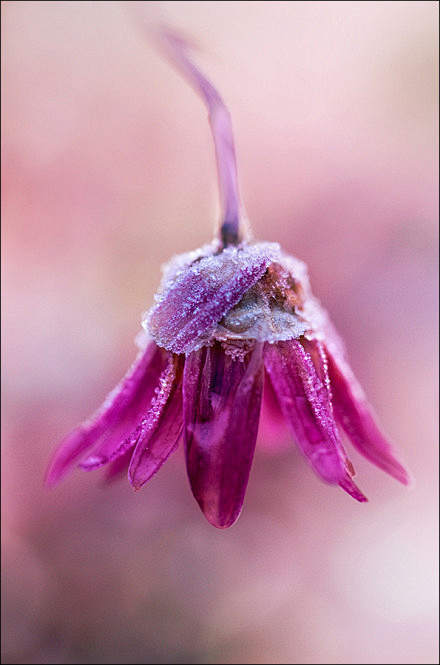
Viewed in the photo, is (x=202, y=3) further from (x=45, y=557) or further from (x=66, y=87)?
(x=45, y=557)

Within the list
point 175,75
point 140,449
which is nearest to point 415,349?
point 175,75

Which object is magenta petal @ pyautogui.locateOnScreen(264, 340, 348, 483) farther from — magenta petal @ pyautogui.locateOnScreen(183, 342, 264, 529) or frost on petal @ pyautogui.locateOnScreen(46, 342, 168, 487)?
frost on petal @ pyautogui.locateOnScreen(46, 342, 168, 487)

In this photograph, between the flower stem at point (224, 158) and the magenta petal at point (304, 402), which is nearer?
the magenta petal at point (304, 402)

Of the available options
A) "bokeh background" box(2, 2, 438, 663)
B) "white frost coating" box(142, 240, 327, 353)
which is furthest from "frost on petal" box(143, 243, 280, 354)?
"bokeh background" box(2, 2, 438, 663)

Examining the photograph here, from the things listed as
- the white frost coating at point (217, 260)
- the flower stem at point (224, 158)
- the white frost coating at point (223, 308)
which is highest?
the flower stem at point (224, 158)

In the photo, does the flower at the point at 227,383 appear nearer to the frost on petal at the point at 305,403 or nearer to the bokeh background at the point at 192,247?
the frost on petal at the point at 305,403

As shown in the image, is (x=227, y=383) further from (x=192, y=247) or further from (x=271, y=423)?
(x=192, y=247)

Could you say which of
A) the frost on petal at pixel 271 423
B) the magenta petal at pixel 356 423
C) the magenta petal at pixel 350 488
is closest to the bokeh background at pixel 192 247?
the frost on petal at pixel 271 423
